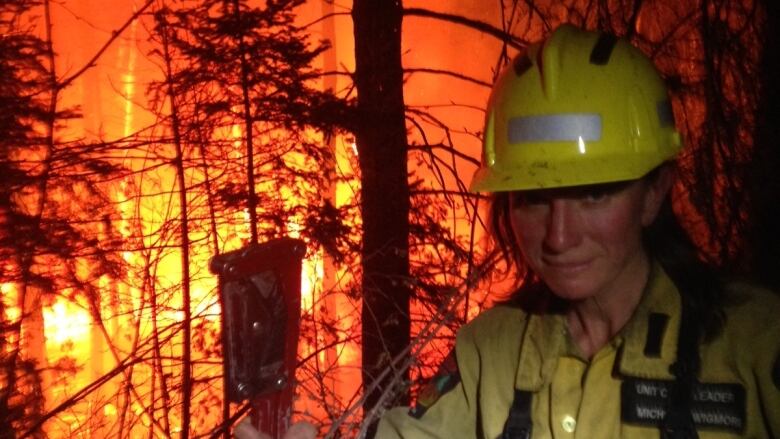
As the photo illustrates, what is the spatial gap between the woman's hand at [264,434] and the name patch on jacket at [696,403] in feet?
2.81

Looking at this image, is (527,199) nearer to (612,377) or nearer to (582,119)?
(582,119)

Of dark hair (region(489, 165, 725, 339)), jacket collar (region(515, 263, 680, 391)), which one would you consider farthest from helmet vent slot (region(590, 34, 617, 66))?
jacket collar (region(515, 263, 680, 391))

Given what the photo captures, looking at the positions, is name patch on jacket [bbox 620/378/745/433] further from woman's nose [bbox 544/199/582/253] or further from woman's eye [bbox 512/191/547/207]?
woman's eye [bbox 512/191/547/207]

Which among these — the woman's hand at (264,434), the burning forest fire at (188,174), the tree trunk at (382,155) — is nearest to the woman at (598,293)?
the woman's hand at (264,434)

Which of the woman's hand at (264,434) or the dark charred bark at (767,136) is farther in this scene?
the dark charred bark at (767,136)

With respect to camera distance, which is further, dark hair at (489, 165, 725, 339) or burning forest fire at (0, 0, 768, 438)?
burning forest fire at (0, 0, 768, 438)

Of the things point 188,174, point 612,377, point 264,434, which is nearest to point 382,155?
point 188,174

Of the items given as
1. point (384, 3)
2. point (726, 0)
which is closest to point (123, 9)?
point (384, 3)

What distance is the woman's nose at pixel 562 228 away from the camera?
1.94 metres

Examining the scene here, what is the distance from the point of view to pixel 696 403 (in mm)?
1745

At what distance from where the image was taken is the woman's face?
1948 mm

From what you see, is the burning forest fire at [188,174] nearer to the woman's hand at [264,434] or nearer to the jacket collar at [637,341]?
the jacket collar at [637,341]

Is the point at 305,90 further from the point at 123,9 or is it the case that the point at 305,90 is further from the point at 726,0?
the point at 726,0

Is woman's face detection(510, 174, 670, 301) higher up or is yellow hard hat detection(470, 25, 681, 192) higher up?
yellow hard hat detection(470, 25, 681, 192)
